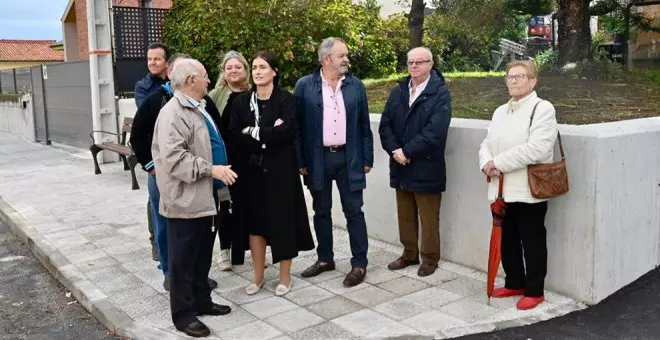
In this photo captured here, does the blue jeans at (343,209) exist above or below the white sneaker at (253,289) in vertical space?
above

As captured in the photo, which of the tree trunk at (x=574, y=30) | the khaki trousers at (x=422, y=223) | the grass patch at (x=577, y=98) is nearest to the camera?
the khaki trousers at (x=422, y=223)

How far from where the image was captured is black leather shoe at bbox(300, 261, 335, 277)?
5.43 metres

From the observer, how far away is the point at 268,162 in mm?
4789

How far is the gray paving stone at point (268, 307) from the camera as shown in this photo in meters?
4.65

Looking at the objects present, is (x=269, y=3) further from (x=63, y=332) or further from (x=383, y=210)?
(x=63, y=332)

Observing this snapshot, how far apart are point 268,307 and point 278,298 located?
198mm

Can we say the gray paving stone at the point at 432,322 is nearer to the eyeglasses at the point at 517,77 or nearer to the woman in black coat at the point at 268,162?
the woman in black coat at the point at 268,162

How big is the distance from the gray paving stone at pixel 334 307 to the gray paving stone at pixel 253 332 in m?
0.40

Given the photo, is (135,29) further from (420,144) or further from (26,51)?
(26,51)

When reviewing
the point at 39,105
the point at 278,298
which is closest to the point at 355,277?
the point at 278,298

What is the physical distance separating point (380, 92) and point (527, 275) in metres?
5.97

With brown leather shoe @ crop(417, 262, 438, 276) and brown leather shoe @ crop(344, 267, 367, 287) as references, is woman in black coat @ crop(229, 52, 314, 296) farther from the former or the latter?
brown leather shoe @ crop(417, 262, 438, 276)

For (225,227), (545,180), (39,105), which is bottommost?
(225,227)

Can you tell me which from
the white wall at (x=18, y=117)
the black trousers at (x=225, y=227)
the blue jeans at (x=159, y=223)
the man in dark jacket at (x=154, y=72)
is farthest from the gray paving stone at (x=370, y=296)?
the white wall at (x=18, y=117)
